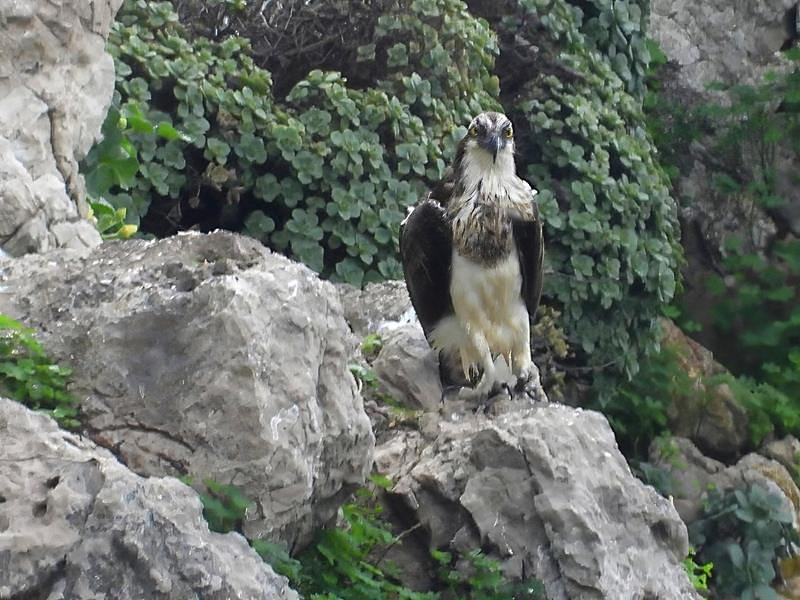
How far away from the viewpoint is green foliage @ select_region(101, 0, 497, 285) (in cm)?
739

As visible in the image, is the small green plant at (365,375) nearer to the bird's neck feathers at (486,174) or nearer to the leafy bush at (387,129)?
the bird's neck feathers at (486,174)

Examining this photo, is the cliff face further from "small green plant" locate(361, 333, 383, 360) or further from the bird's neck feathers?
the bird's neck feathers

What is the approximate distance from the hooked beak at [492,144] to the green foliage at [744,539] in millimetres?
3947

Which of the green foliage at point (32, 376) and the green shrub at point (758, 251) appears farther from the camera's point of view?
the green shrub at point (758, 251)

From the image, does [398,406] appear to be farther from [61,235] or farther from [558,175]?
[558,175]

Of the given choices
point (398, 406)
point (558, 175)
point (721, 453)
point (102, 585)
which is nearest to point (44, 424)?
point (102, 585)

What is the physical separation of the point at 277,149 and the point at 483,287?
214 centimetres

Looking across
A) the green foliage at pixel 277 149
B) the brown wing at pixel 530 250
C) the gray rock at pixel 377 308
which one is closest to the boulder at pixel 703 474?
the green foliage at pixel 277 149

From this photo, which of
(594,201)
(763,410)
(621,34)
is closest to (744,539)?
(763,410)

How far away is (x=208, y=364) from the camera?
12.1 ft

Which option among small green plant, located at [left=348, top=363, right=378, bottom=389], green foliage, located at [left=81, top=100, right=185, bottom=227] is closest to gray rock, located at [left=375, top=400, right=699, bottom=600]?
small green plant, located at [left=348, top=363, right=378, bottom=389]

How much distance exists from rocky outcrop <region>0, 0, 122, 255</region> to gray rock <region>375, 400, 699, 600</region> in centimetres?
167

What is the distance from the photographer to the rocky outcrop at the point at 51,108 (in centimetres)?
515

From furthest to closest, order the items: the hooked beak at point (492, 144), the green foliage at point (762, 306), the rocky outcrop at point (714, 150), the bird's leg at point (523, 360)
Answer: the rocky outcrop at point (714, 150)
the green foliage at point (762, 306)
the bird's leg at point (523, 360)
the hooked beak at point (492, 144)
